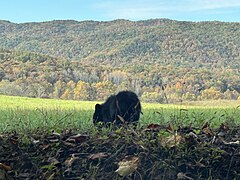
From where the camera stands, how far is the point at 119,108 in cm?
872

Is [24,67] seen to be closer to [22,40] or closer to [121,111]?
[121,111]

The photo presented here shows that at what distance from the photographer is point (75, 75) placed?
4822 centimetres

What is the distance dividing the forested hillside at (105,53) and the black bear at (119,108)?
25.4 m

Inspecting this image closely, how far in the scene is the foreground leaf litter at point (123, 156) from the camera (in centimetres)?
434

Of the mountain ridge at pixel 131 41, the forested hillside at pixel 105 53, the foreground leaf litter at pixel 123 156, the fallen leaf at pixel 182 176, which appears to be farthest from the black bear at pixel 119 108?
the mountain ridge at pixel 131 41

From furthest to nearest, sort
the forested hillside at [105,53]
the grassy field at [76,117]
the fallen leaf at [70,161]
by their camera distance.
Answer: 1. the forested hillside at [105,53]
2. the grassy field at [76,117]
3. the fallen leaf at [70,161]

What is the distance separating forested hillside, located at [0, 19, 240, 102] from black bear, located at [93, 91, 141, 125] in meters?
25.4

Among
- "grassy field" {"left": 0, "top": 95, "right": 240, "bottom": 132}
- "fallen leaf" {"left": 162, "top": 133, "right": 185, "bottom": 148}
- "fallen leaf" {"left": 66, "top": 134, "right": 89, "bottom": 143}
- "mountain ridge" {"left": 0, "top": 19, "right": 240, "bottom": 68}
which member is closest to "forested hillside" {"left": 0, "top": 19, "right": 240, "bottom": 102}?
"mountain ridge" {"left": 0, "top": 19, "right": 240, "bottom": 68}

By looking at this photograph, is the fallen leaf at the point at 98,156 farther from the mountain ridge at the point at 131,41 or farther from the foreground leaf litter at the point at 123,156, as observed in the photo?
the mountain ridge at the point at 131,41

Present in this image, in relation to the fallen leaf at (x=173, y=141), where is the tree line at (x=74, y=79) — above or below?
below

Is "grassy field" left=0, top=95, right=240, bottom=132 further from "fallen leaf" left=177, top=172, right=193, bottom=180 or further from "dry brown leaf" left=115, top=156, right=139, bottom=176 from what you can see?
"fallen leaf" left=177, top=172, right=193, bottom=180

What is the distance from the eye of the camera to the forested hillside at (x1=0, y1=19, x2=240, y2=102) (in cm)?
4556

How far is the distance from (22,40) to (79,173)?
346 ft

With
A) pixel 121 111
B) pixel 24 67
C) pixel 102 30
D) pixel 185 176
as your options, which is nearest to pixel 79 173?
pixel 185 176
